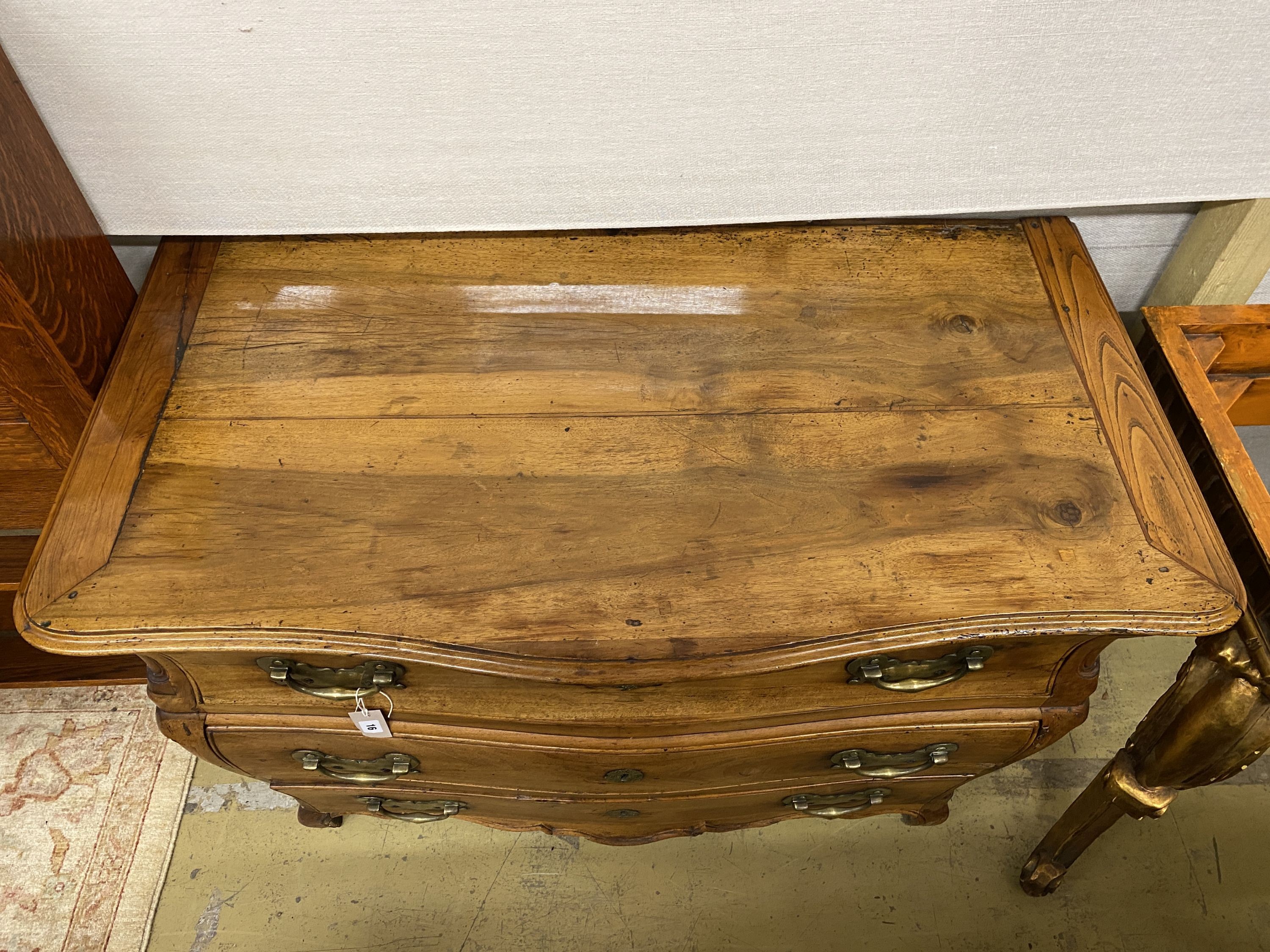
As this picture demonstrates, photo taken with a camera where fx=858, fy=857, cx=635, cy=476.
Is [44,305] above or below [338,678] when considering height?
above

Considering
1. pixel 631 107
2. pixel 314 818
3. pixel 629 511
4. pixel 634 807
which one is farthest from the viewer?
pixel 314 818

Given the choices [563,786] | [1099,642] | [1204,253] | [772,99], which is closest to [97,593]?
[563,786]

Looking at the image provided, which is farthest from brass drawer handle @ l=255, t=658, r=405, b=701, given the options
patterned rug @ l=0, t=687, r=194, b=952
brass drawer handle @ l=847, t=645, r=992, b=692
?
patterned rug @ l=0, t=687, r=194, b=952

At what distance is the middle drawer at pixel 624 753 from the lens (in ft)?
2.80

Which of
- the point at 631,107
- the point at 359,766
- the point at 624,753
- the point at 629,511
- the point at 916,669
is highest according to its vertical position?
the point at 631,107

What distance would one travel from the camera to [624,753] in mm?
849

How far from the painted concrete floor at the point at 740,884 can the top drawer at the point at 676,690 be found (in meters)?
0.51

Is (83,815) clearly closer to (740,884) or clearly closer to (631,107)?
(740,884)

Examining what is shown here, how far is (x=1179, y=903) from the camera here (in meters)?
1.21

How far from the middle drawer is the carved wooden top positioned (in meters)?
0.23

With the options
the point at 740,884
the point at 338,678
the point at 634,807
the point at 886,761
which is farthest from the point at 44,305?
the point at 740,884

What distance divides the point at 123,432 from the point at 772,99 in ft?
2.24

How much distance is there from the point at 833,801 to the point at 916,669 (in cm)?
35

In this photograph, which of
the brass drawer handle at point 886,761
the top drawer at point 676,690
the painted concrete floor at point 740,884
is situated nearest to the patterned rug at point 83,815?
the painted concrete floor at point 740,884
